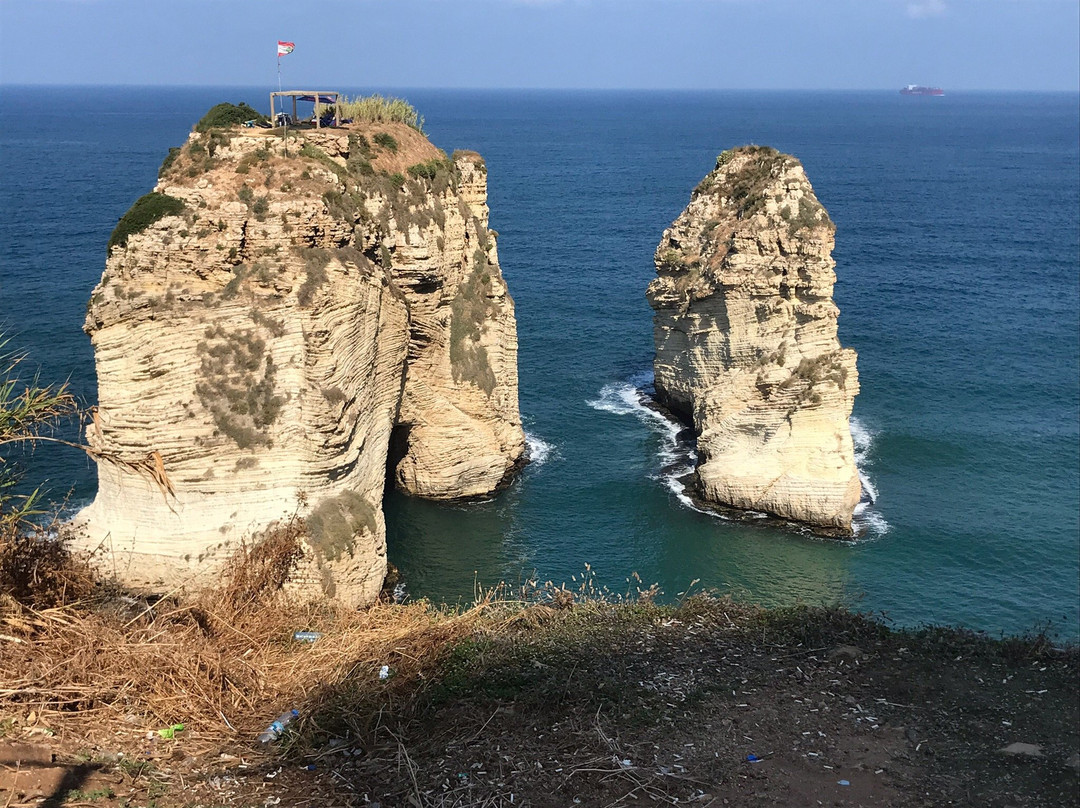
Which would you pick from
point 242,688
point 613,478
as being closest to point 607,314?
point 613,478

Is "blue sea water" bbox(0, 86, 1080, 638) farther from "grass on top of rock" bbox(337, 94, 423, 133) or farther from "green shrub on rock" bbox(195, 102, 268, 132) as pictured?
"grass on top of rock" bbox(337, 94, 423, 133)

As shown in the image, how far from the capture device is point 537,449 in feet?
142

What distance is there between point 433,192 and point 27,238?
4795 cm

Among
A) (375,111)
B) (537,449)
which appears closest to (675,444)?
(537,449)

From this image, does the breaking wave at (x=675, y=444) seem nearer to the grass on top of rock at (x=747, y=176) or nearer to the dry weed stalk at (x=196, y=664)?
the grass on top of rock at (x=747, y=176)

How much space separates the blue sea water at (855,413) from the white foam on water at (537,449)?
0.18 m

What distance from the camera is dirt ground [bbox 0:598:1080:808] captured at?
11.7 metres

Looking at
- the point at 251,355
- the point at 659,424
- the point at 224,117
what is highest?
the point at 224,117

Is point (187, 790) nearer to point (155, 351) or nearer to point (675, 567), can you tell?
point (155, 351)

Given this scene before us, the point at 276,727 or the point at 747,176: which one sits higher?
the point at 747,176

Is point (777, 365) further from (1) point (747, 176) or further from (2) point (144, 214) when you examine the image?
(2) point (144, 214)

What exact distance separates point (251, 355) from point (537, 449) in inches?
698

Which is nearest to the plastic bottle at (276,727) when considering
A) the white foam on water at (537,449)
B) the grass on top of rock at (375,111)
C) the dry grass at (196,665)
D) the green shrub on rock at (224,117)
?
the dry grass at (196,665)

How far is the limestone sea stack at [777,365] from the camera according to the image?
37.2 metres
